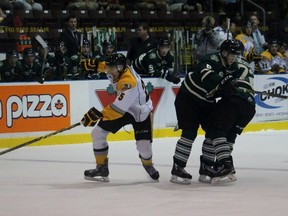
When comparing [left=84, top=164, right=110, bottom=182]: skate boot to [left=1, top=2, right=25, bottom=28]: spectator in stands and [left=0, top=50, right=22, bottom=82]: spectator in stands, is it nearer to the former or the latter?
[left=0, top=50, right=22, bottom=82]: spectator in stands

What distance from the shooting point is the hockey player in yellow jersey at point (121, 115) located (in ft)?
25.1

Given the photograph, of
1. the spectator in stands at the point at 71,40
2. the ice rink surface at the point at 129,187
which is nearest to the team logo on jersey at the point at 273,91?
the ice rink surface at the point at 129,187

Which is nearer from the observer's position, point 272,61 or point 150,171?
point 150,171

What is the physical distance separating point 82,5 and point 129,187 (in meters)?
7.91

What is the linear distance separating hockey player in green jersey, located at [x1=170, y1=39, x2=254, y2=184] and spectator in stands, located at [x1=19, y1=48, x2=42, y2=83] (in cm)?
408

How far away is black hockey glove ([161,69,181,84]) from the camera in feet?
37.1

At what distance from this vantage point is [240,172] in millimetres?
8602

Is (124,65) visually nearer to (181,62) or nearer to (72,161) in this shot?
(72,161)

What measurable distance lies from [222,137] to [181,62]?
21.9 feet

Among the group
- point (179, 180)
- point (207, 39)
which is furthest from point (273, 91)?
point (179, 180)

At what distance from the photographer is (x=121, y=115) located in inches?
305

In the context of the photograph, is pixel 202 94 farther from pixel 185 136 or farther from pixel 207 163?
pixel 207 163

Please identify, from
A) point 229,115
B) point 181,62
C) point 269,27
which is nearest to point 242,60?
point 229,115

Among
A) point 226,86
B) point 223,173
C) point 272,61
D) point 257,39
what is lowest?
point 223,173
